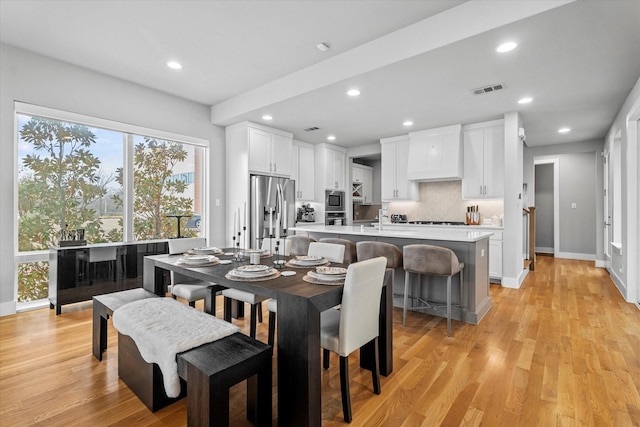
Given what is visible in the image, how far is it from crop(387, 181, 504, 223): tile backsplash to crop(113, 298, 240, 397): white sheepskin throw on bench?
5225 millimetres

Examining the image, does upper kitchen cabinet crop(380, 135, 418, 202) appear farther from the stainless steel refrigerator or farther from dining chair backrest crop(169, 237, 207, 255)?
dining chair backrest crop(169, 237, 207, 255)

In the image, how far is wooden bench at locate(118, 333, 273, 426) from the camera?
1.36m

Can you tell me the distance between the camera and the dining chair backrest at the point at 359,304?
65.8 inches

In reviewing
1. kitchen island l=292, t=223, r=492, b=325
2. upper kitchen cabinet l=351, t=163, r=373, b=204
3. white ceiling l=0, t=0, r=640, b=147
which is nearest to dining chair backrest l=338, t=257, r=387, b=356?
kitchen island l=292, t=223, r=492, b=325

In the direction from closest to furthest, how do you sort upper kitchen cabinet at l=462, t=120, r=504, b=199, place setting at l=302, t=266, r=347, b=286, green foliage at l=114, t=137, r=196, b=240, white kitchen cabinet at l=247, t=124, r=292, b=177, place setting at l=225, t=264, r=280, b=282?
1. place setting at l=302, t=266, r=347, b=286
2. place setting at l=225, t=264, r=280, b=282
3. green foliage at l=114, t=137, r=196, b=240
4. upper kitchen cabinet at l=462, t=120, r=504, b=199
5. white kitchen cabinet at l=247, t=124, r=292, b=177

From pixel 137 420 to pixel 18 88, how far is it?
377 centimetres

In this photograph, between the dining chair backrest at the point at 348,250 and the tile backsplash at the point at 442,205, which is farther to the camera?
the tile backsplash at the point at 442,205

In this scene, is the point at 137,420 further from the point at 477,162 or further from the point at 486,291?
the point at 477,162

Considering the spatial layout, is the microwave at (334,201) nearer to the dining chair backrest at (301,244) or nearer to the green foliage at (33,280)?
the dining chair backrest at (301,244)

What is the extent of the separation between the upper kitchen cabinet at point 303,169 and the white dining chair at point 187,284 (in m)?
3.16

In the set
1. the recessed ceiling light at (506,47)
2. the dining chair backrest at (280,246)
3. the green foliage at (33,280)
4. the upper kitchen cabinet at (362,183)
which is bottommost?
the green foliage at (33,280)

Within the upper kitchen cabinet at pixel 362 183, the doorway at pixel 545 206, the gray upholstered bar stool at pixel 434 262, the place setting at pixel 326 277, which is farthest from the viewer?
the doorway at pixel 545 206

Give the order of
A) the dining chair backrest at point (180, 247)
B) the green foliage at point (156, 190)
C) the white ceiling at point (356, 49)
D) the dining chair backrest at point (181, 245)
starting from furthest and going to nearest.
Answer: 1. the green foliage at point (156, 190)
2. the dining chair backrest at point (181, 245)
3. the dining chair backrest at point (180, 247)
4. the white ceiling at point (356, 49)

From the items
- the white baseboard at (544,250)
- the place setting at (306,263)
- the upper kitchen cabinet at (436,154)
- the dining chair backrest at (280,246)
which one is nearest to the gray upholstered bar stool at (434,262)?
the place setting at (306,263)
